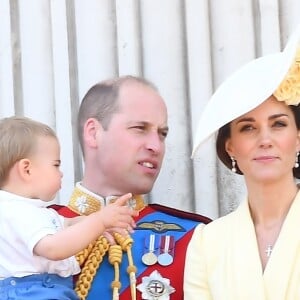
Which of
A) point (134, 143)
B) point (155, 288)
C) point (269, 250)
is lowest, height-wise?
point (155, 288)

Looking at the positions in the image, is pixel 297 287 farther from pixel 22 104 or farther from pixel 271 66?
pixel 22 104

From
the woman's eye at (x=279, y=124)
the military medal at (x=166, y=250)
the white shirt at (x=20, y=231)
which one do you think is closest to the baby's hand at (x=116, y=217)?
the white shirt at (x=20, y=231)

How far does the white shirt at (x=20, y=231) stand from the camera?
5.96 feet

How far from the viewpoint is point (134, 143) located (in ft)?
7.25

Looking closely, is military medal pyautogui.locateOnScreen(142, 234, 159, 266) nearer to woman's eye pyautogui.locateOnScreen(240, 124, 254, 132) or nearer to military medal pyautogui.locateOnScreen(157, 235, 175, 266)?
military medal pyautogui.locateOnScreen(157, 235, 175, 266)

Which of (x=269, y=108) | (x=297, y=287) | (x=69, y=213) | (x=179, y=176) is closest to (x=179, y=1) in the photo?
(x=179, y=176)

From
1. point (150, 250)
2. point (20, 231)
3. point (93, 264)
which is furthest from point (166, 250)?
point (20, 231)

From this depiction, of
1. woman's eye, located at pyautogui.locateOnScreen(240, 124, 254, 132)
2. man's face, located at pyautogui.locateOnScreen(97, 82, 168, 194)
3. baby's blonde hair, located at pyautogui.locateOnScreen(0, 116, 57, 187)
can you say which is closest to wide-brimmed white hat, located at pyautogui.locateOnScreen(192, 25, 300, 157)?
woman's eye, located at pyautogui.locateOnScreen(240, 124, 254, 132)

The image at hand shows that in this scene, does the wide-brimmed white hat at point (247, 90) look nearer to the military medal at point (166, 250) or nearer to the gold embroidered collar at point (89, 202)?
the military medal at point (166, 250)

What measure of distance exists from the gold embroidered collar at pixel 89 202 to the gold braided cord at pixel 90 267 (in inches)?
6.6

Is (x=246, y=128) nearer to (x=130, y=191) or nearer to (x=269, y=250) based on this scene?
(x=269, y=250)

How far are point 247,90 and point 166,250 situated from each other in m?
0.43

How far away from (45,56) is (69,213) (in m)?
0.56

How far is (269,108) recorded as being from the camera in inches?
71.4
